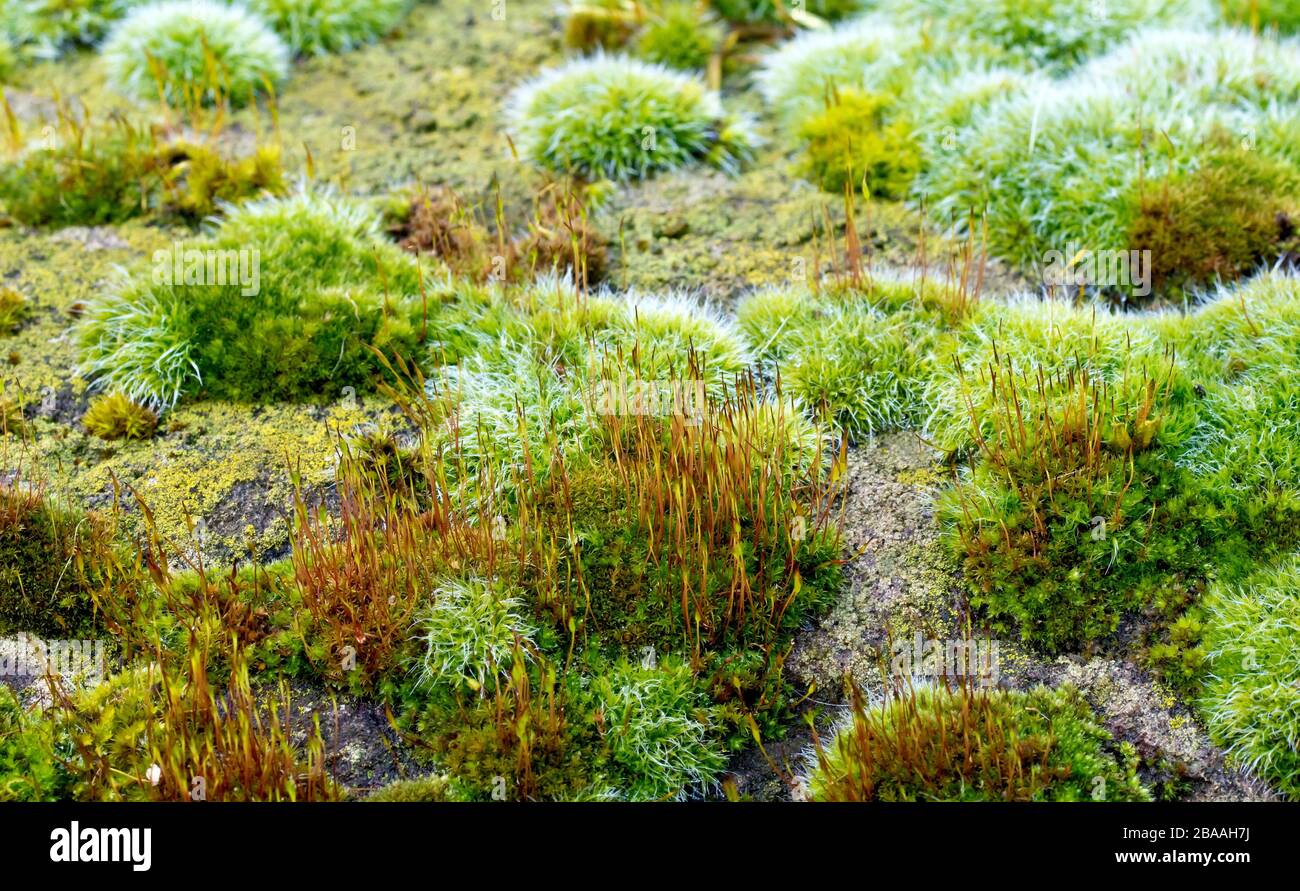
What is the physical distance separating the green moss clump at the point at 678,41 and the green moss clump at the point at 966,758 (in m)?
6.24

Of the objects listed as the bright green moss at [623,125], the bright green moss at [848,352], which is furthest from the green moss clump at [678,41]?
the bright green moss at [848,352]

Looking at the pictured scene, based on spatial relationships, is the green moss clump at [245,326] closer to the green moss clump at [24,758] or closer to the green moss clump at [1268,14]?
the green moss clump at [24,758]

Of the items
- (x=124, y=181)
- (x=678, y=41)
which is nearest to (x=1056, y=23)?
(x=678, y=41)

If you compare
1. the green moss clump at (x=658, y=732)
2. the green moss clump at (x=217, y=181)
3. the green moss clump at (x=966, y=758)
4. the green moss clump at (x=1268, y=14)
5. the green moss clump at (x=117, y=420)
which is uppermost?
the green moss clump at (x=1268, y=14)

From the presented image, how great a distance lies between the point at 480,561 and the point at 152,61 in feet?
18.0

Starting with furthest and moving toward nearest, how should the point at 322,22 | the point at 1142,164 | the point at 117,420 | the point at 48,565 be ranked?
the point at 322,22, the point at 1142,164, the point at 117,420, the point at 48,565

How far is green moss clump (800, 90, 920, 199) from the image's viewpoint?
7.50 m

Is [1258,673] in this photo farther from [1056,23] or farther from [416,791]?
[1056,23]

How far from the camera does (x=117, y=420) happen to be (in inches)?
231

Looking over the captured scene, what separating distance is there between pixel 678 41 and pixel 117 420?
5466 millimetres

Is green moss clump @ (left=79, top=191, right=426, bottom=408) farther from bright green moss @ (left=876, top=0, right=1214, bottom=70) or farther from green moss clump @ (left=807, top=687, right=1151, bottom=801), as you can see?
bright green moss @ (left=876, top=0, right=1214, bottom=70)

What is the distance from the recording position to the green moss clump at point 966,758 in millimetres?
4125

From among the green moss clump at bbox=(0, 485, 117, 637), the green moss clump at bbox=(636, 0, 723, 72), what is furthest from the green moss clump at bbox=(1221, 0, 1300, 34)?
the green moss clump at bbox=(0, 485, 117, 637)
